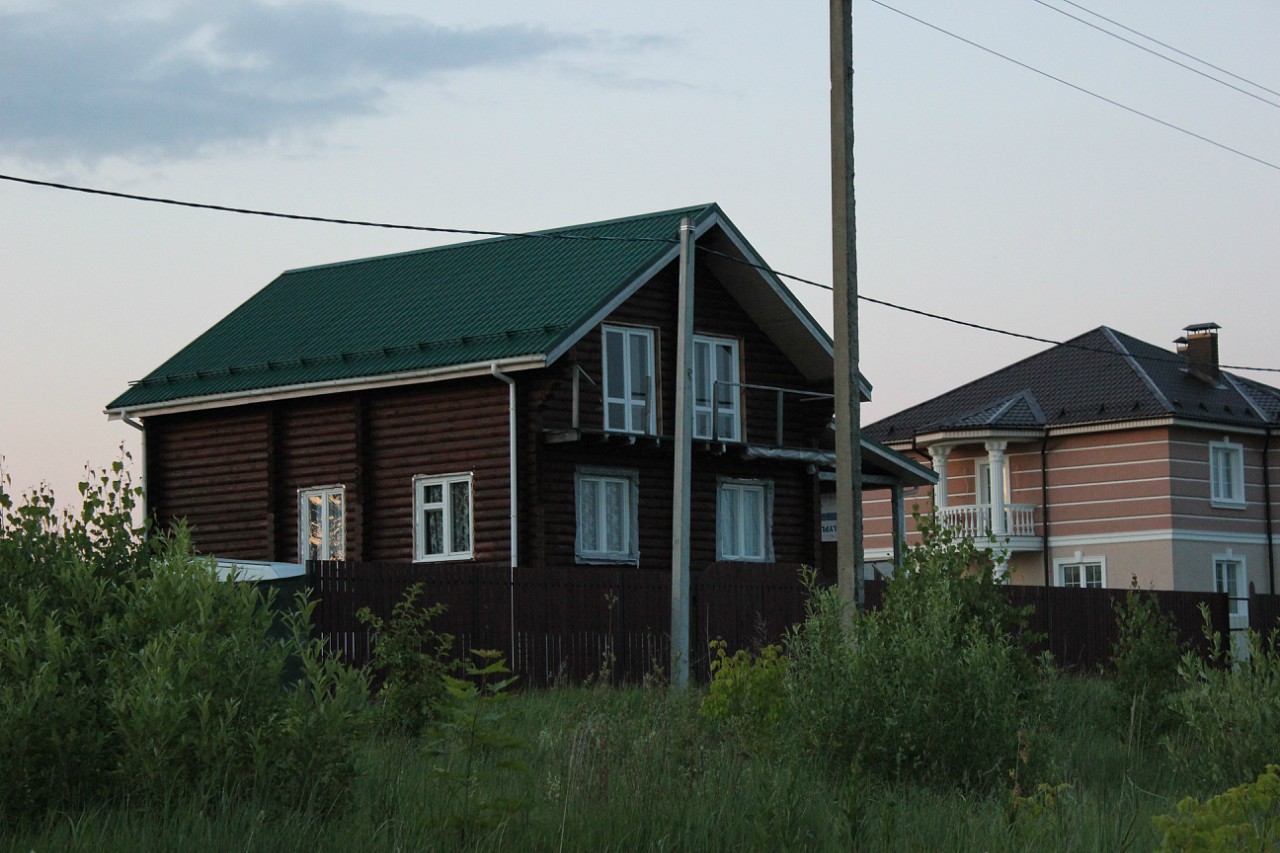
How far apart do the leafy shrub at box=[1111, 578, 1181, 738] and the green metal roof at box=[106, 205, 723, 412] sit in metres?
10.0

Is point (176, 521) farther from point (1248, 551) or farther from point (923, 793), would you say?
point (1248, 551)

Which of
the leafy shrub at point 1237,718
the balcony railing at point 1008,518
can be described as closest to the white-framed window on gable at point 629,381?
the leafy shrub at point 1237,718

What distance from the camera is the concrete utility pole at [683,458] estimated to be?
69.9 feet

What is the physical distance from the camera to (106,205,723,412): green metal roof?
27547 millimetres

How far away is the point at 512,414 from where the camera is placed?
1061 inches

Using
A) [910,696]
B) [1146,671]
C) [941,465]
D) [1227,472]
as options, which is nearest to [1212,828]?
[910,696]

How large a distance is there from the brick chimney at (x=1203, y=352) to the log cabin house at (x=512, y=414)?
19.9m

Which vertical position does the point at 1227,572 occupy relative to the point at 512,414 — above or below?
below

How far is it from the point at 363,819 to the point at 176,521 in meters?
2.31

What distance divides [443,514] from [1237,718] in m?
16.4

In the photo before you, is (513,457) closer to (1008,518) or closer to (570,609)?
(570,609)

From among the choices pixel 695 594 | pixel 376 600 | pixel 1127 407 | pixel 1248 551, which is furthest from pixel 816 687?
pixel 1248 551

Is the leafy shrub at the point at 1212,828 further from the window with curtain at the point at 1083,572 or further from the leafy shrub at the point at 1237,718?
the window with curtain at the point at 1083,572

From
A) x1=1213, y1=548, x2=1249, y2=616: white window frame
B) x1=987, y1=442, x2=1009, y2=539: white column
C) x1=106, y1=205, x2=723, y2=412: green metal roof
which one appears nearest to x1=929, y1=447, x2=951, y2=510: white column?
x1=987, y1=442, x2=1009, y2=539: white column
